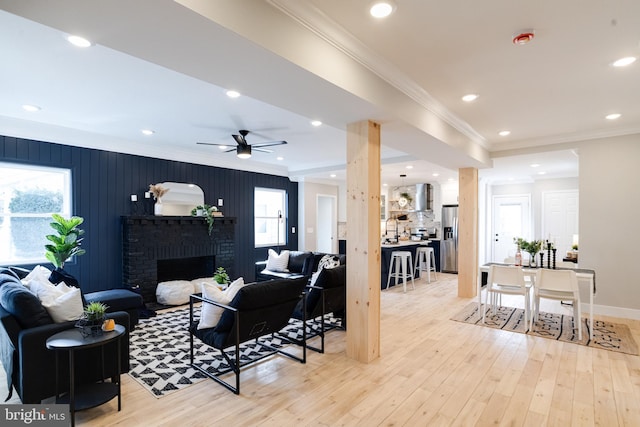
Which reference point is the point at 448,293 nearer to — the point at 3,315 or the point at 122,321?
the point at 122,321

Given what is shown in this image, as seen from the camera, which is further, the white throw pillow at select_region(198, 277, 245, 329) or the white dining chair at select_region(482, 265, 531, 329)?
the white dining chair at select_region(482, 265, 531, 329)

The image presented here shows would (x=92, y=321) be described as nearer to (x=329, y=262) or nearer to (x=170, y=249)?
(x=170, y=249)

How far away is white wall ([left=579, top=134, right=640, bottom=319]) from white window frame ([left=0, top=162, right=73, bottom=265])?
8000 mm

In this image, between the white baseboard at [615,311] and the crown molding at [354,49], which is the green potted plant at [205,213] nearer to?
the crown molding at [354,49]

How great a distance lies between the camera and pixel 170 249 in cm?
593

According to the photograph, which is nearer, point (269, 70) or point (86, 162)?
point (269, 70)

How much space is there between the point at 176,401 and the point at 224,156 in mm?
5164

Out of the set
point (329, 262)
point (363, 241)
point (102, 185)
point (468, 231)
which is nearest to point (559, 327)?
point (468, 231)

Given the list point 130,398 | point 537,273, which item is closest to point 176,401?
point 130,398

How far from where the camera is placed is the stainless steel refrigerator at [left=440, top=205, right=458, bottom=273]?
9.02m

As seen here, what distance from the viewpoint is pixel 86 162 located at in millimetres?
5211

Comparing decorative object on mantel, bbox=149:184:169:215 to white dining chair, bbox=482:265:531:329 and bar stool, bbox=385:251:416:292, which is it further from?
white dining chair, bbox=482:265:531:329

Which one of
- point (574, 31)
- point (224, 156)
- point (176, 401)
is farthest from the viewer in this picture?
point (224, 156)

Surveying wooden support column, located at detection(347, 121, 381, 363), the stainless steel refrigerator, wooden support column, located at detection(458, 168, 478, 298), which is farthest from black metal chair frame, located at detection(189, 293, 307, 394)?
the stainless steel refrigerator
